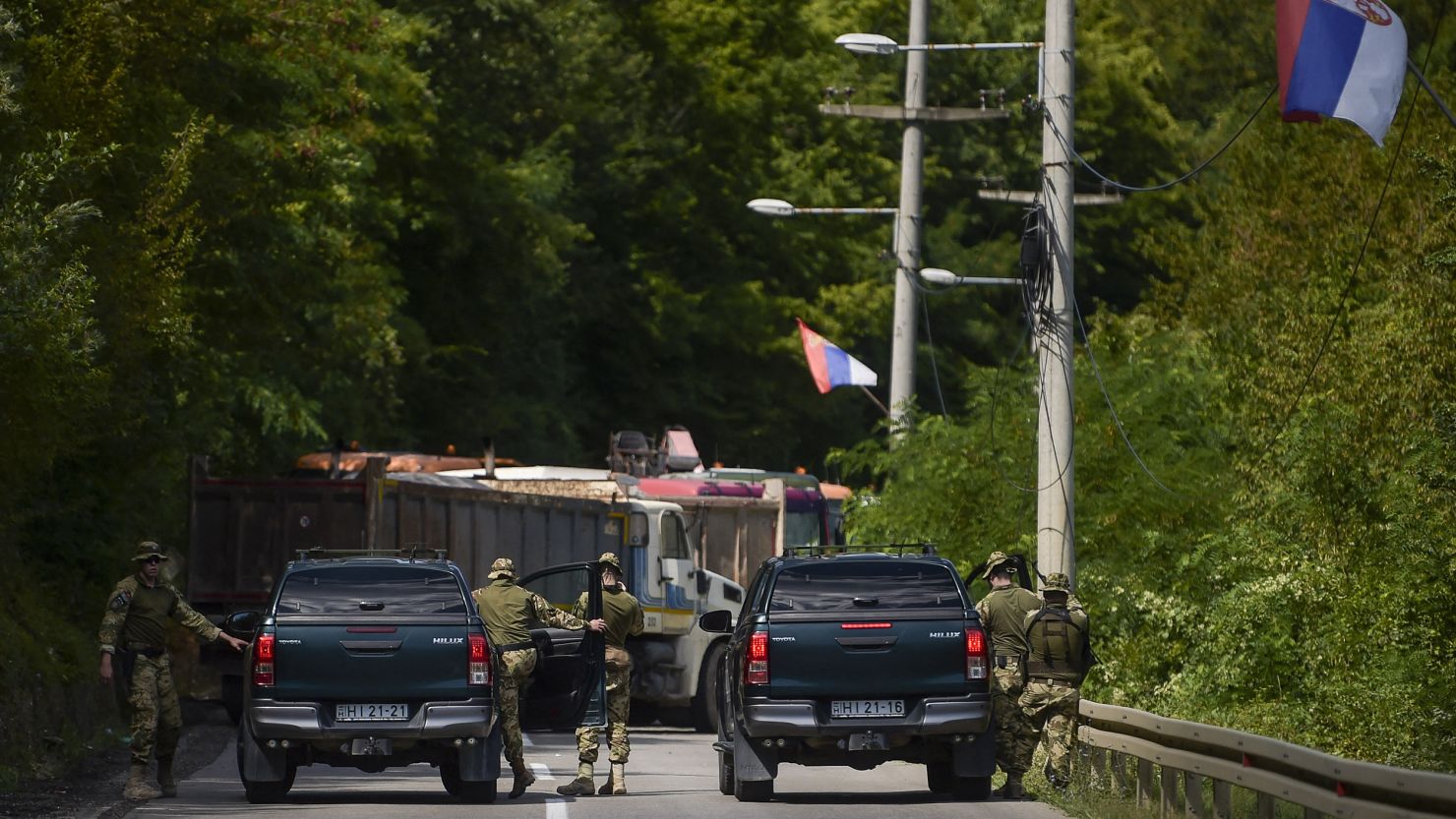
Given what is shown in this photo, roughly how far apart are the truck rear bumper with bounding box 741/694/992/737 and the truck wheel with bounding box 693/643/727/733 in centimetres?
965

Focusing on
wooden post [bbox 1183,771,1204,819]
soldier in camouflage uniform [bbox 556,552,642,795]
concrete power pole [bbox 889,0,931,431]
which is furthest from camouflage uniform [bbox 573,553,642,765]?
concrete power pole [bbox 889,0,931,431]

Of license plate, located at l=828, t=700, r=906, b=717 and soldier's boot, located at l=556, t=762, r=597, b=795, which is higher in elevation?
license plate, located at l=828, t=700, r=906, b=717

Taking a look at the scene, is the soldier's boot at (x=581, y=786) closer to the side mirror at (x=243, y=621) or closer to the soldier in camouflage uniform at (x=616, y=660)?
the soldier in camouflage uniform at (x=616, y=660)

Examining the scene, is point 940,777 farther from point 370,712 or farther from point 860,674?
point 370,712

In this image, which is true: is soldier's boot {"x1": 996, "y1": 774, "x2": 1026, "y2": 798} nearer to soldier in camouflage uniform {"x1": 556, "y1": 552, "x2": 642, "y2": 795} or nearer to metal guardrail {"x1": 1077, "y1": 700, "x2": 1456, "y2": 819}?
metal guardrail {"x1": 1077, "y1": 700, "x2": 1456, "y2": 819}

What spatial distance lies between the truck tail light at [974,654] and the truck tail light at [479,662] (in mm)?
3227

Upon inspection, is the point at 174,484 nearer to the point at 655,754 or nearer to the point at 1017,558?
the point at 655,754

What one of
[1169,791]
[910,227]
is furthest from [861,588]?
[910,227]

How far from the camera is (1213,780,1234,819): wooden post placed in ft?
45.5

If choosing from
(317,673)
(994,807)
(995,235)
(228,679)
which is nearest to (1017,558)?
(994,807)

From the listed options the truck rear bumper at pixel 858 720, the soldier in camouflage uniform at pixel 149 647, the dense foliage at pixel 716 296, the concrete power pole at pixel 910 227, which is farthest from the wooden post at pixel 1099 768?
the concrete power pole at pixel 910 227

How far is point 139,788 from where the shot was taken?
1766 cm

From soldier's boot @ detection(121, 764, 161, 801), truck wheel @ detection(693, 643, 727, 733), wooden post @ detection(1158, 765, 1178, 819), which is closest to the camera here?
wooden post @ detection(1158, 765, 1178, 819)

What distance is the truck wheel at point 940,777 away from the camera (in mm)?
17734
